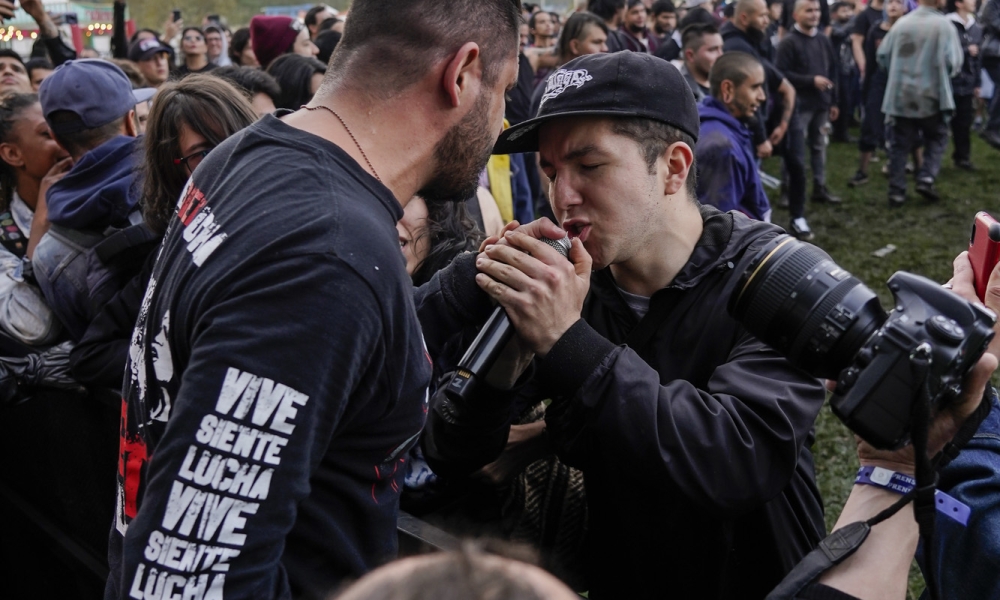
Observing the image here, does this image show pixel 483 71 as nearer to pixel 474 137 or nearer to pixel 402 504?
pixel 474 137

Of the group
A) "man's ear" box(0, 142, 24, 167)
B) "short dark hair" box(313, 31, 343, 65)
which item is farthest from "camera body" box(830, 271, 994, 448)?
"short dark hair" box(313, 31, 343, 65)

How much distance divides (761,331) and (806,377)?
0.42 meters

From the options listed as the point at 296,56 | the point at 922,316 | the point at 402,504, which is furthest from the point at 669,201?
the point at 296,56

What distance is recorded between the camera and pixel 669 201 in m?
2.27

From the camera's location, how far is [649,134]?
2.21 m

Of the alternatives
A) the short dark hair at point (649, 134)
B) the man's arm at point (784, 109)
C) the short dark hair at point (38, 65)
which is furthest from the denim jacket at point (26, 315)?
the man's arm at point (784, 109)

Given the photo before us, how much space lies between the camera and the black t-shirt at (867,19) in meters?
12.8

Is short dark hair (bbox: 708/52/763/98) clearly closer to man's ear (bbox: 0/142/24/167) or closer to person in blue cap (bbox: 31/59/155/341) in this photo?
person in blue cap (bbox: 31/59/155/341)

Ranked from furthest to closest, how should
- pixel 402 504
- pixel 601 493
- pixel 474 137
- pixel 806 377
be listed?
pixel 402 504 → pixel 601 493 → pixel 806 377 → pixel 474 137

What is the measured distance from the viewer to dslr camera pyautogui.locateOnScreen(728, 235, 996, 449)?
1.40m

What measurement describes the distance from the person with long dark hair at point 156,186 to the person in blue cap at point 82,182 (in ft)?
0.72

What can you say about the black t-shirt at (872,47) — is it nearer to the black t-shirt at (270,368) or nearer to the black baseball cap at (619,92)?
the black baseball cap at (619,92)

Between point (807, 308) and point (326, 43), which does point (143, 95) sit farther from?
point (807, 308)

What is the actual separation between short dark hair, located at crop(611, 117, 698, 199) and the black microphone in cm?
58
